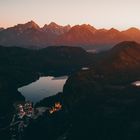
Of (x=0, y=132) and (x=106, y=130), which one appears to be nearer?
(x=106, y=130)

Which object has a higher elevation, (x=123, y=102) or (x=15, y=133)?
(x=123, y=102)

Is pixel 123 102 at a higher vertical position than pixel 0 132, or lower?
higher

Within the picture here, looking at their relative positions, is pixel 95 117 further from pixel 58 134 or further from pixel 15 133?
pixel 15 133

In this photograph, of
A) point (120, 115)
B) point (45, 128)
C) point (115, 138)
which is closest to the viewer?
point (115, 138)

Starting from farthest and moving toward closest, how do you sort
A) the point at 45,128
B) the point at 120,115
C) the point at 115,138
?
the point at 45,128
the point at 120,115
the point at 115,138

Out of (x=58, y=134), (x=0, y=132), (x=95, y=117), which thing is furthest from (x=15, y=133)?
(x=95, y=117)

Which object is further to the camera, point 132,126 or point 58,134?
point 58,134

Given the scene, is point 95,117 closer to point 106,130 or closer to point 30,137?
point 106,130

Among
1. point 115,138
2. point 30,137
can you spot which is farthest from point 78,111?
point 115,138
